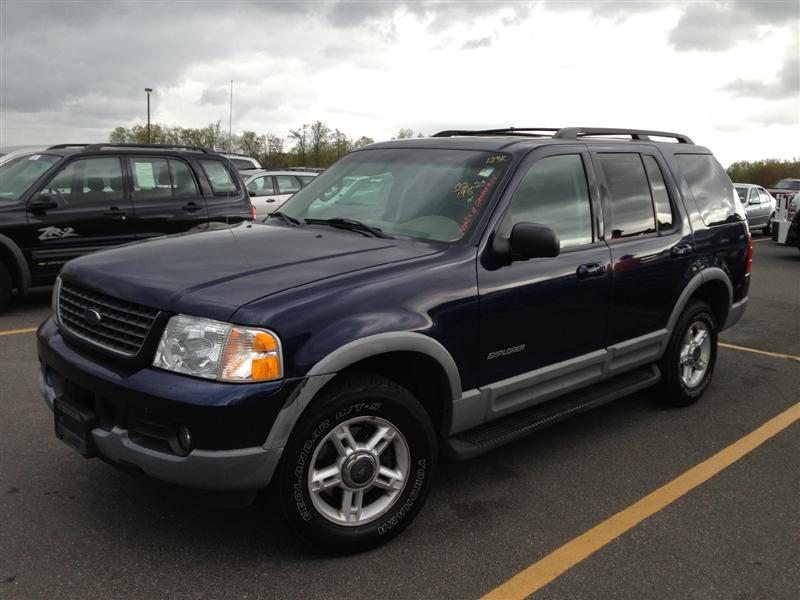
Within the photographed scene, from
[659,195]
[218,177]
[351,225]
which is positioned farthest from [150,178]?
[659,195]

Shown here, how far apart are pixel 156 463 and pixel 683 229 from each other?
366 centimetres

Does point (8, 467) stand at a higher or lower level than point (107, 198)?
lower

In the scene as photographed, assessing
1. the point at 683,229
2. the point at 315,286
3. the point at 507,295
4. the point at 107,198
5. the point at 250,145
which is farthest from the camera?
the point at 250,145

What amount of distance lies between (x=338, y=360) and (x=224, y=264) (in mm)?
727

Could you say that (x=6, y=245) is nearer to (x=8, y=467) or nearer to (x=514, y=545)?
(x=8, y=467)

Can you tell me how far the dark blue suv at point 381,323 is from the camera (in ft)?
9.00

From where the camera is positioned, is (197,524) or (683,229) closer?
(197,524)

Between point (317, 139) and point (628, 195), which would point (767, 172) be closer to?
point (317, 139)

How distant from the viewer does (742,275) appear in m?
5.48

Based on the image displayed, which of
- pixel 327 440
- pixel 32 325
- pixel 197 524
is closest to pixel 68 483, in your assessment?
pixel 197 524

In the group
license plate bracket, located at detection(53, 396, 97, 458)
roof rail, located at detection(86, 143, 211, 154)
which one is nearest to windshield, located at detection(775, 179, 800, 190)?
roof rail, located at detection(86, 143, 211, 154)

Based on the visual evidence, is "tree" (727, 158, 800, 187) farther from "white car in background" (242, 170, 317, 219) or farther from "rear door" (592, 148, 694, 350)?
"rear door" (592, 148, 694, 350)

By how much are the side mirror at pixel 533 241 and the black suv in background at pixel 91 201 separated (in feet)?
18.2

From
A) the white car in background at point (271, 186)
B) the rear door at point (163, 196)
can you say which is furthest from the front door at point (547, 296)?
the white car in background at point (271, 186)
